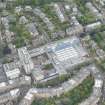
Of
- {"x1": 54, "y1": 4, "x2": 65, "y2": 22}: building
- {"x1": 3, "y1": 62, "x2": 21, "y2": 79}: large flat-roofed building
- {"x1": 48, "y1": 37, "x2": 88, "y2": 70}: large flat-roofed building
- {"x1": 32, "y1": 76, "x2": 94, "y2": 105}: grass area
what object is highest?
{"x1": 54, "y1": 4, "x2": 65, "y2": 22}: building

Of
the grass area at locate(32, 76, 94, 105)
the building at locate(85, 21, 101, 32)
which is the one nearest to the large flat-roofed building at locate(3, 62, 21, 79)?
the grass area at locate(32, 76, 94, 105)

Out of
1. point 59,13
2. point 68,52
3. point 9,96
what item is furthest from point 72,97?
point 59,13

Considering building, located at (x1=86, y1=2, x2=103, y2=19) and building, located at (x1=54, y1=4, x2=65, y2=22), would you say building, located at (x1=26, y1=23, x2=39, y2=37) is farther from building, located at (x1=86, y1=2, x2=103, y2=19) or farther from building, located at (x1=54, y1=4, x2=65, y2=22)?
building, located at (x1=86, y1=2, x2=103, y2=19)

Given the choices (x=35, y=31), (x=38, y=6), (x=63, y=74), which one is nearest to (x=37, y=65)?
(x=63, y=74)

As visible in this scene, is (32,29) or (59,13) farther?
(59,13)

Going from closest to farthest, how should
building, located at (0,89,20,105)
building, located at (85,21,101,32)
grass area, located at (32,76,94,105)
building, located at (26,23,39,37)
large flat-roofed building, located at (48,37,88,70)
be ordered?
grass area, located at (32,76,94,105), building, located at (0,89,20,105), large flat-roofed building, located at (48,37,88,70), building, located at (26,23,39,37), building, located at (85,21,101,32)

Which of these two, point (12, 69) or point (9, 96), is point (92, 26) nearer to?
point (12, 69)

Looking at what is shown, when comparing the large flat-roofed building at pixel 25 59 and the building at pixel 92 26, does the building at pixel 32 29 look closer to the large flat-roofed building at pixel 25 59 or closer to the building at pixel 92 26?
the large flat-roofed building at pixel 25 59

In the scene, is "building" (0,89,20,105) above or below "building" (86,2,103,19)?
below
